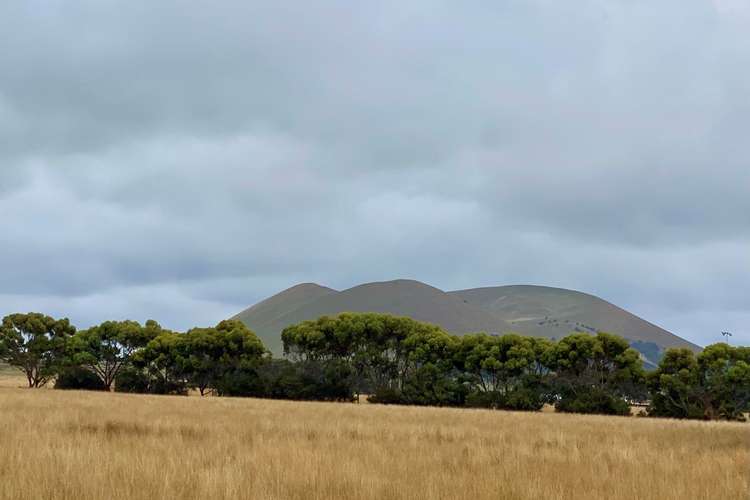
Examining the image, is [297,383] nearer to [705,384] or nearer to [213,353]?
[213,353]

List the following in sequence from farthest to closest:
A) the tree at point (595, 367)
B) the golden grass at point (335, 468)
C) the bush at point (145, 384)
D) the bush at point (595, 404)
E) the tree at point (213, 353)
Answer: the tree at point (213, 353) < the bush at point (145, 384) < the tree at point (595, 367) < the bush at point (595, 404) < the golden grass at point (335, 468)

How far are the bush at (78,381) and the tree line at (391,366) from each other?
0.09 meters

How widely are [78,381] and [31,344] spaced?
7.43 meters

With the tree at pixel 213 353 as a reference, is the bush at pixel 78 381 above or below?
below

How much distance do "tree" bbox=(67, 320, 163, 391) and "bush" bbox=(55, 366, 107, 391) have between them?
78cm

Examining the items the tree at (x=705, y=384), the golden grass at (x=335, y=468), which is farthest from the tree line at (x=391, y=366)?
the golden grass at (x=335, y=468)

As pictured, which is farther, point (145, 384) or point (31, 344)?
point (31, 344)

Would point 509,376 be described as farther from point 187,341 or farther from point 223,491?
point 223,491

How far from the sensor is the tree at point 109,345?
65875mm

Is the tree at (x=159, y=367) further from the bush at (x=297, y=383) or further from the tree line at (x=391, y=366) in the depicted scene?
the bush at (x=297, y=383)

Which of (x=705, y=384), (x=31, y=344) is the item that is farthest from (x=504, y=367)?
(x=31, y=344)

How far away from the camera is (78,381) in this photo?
64188 mm

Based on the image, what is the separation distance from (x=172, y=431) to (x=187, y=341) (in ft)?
158

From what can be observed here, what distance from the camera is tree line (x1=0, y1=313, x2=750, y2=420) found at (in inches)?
2010
